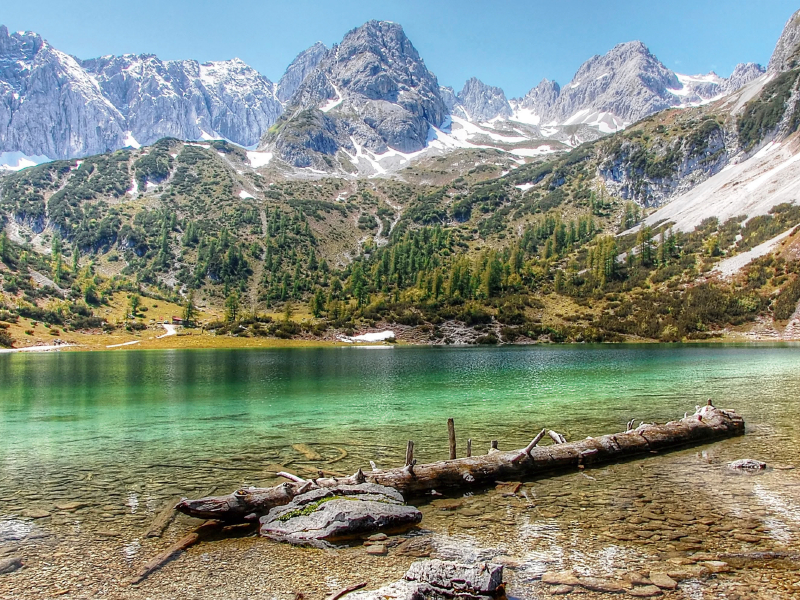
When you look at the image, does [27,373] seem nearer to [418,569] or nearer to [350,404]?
[350,404]

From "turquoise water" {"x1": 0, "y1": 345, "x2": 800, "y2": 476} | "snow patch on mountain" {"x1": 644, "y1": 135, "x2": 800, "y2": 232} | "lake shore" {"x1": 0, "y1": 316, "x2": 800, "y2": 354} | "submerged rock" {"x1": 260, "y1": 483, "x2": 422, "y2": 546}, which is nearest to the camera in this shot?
"submerged rock" {"x1": 260, "y1": 483, "x2": 422, "y2": 546}

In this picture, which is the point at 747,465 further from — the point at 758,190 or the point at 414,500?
the point at 758,190

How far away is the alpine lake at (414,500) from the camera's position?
1259 centimetres

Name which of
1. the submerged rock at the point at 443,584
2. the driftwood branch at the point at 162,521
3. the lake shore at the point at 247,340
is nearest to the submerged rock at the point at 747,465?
the submerged rock at the point at 443,584

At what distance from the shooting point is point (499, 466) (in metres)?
20.8

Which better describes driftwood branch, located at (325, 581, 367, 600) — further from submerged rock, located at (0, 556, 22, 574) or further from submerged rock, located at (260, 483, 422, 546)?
submerged rock, located at (0, 556, 22, 574)

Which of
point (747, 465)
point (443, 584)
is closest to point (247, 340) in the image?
point (747, 465)

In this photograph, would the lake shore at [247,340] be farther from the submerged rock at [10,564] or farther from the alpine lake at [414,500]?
the submerged rock at [10,564]

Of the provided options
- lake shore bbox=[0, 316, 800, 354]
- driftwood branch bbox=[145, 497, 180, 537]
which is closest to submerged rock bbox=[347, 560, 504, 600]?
driftwood branch bbox=[145, 497, 180, 537]

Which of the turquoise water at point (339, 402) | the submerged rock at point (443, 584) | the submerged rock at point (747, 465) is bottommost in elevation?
the turquoise water at point (339, 402)

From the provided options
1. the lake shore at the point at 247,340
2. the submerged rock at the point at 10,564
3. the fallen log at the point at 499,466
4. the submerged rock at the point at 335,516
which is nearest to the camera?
the submerged rock at the point at 10,564

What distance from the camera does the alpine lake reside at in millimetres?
12594

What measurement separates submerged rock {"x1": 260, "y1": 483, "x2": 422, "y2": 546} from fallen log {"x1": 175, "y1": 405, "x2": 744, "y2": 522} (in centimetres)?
76

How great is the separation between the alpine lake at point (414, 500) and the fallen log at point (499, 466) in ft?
2.17
